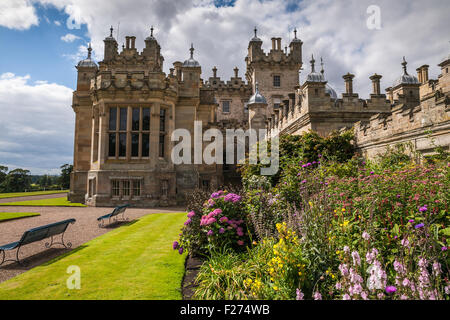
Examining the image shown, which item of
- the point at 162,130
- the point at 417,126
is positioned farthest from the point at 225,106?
the point at 417,126

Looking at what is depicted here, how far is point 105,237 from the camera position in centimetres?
797

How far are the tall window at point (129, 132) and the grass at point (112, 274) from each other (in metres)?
9.77

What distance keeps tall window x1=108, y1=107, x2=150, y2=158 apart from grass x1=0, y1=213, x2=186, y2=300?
9.77 meters

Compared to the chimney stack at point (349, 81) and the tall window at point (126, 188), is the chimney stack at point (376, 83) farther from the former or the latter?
the tall window at point (126, 188)

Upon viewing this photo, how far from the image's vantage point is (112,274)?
15.8ft

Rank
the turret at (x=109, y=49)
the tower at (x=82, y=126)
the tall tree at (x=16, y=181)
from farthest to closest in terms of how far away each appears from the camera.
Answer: the tall tree at (x=16, y=181) → the turret at (x=109, y=49) → the tower at (x=82, y=126)

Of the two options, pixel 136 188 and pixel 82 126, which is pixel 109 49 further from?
pixel 136 188

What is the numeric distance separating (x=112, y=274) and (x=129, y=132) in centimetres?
1281

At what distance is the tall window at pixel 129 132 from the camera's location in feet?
53.7

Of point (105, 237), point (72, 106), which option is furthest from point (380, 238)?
point (72, 106)

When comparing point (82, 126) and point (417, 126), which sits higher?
point (82, 126)

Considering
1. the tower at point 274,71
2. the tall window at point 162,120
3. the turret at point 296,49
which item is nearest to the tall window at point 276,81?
the tower at point 274,71

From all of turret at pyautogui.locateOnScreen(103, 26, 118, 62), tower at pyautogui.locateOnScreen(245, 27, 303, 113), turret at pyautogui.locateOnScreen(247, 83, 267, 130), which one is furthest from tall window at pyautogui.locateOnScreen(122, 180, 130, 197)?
tower at pyautogui.locateOnScreen(245, 27, 303, 113)
